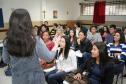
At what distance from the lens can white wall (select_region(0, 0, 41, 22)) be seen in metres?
8.18

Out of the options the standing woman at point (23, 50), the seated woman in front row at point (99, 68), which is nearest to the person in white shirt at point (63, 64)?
the seated woman in front row at point (99, 68)

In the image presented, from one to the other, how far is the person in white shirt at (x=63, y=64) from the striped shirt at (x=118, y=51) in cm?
99

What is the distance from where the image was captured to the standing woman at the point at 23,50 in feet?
5.59

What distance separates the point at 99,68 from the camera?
3260mm

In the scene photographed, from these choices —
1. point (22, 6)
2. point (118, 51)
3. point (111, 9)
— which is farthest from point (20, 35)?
point (111, 9)

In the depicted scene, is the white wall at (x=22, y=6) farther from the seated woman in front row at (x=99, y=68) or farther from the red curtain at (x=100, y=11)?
the seated woman in front row at (x=99, y=68)

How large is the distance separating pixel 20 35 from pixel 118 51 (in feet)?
10.1

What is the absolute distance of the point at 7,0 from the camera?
823cm

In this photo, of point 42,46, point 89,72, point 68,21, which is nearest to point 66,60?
point 89,72

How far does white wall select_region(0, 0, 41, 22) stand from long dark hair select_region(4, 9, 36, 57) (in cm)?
669

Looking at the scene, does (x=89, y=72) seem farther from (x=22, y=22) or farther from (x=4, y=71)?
(x=4, y=71)

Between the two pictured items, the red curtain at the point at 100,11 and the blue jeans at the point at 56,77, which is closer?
the blue jeans at the point at 56,77

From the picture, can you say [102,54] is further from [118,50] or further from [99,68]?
[118,50]

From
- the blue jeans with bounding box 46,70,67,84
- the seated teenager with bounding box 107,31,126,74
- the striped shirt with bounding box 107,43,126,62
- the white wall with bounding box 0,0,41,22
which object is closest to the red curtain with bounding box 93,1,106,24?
the white wall with bounding box 0,0,41,22
